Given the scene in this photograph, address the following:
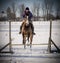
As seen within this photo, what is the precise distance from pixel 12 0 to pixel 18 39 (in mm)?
190

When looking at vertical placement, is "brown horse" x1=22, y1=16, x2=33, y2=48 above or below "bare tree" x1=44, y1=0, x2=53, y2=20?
below

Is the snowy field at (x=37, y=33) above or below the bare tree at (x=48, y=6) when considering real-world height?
below

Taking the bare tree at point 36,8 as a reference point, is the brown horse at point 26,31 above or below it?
below

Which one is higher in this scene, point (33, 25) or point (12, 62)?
point (33, 25)

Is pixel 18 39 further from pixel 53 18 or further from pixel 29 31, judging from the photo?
pixel 53 18

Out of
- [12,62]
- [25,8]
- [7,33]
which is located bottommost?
[12,62]

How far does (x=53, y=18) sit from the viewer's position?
0.94 m

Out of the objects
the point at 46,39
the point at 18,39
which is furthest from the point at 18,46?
the point at 46,39

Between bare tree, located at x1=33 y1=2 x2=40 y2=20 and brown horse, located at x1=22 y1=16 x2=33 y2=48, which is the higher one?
bare tree, located at x1=33 y1=2 x2=40 y2=20

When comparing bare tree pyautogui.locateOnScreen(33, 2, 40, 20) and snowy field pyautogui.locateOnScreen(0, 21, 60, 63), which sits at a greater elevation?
bare tree pyautogui.locateOnScreen(33, 2, 40, 20)

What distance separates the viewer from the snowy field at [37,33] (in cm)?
93

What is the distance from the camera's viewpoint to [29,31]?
1.00 meters

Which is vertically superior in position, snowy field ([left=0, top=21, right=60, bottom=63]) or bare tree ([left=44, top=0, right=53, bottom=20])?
bare tree ([left=44, top=0, right=53, bottom=20])

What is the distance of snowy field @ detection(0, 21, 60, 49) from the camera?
93 centimetres
